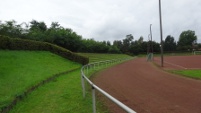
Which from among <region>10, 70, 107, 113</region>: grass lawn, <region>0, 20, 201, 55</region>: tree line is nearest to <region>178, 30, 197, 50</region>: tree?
<region>0, 20, 201, 55</region>: tree line

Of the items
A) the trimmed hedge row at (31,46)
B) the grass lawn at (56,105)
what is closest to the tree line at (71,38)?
the trimmed hedge row at (31,46)

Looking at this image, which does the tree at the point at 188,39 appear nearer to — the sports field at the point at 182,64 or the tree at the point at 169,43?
the tree at the point at 169,43

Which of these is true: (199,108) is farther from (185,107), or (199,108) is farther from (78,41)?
(78,41)

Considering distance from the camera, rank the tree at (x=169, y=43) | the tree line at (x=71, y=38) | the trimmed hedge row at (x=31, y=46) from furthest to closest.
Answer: the tree at (x=169, y=43)
the tree line at (x=71, y=38)
the trimmed hedge row at (x=31, y=46)

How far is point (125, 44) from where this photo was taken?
512 feet

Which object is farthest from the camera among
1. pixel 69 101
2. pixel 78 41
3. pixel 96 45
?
pixel 96 45

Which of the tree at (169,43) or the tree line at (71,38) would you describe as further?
the tree at (169,43)

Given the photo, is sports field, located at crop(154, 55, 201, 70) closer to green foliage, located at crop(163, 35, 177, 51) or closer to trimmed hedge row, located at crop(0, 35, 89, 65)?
trimmed hedge row, located at crop(0, 35, 89, 65)

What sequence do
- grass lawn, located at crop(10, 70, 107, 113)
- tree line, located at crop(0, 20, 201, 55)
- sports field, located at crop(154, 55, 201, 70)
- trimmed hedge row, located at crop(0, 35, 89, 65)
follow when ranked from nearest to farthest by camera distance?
grass lawn, located at crop(10, 70, 107, 113), trimmed hedge row, located at crop(0, 35, 89, 65), sports field, located at crop(154, 55, 201, 70), tree line, located at crop(0, 20, 201, 55)

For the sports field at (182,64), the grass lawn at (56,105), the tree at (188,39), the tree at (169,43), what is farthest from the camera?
the tree at (188,39)

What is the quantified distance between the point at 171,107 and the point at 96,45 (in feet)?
287

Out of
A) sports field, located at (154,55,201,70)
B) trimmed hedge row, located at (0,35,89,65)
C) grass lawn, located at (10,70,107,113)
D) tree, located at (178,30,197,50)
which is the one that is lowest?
sports field, located at (154,55,201,70)

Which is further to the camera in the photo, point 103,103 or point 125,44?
point 125,44

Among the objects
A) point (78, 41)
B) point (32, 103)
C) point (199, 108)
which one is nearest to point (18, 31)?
point (78, 41)
